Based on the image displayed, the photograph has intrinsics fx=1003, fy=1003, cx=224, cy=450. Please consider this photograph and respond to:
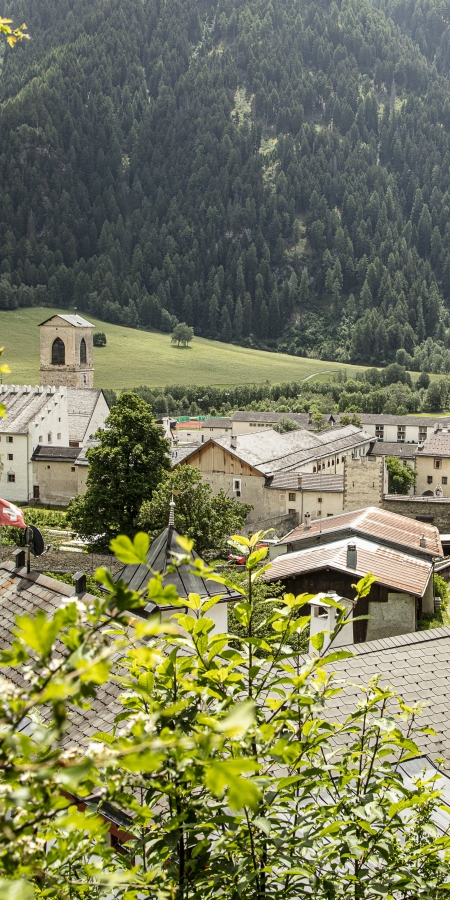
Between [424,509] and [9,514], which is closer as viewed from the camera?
[9,514]

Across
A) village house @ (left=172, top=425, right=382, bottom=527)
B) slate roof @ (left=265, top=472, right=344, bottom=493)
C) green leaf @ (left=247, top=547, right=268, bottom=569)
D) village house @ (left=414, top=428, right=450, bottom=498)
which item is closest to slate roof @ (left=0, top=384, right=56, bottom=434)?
village house @ (left=172, top=425, right=382, bottom=527)

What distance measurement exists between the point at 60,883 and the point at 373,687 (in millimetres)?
2017

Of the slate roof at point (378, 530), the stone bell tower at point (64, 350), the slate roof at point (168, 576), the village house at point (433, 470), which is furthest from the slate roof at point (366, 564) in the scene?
the stone bell tower at point (64, 350)

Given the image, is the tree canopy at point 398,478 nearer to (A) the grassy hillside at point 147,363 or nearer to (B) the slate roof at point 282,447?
(B) the slate roof at point 282,447

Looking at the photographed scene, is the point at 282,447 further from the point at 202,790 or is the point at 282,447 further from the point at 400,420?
the point at 202,790

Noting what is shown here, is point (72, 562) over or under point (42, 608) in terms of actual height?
under

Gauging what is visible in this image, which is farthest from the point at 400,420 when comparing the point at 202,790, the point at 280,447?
the point at 202,790

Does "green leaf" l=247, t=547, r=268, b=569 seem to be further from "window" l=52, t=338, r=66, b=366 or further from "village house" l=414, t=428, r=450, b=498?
"window" l=52, t=338, r=66, b=366

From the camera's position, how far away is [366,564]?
27.6 m

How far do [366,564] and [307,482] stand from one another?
28291 millimetres

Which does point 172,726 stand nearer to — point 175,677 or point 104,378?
point 175,677

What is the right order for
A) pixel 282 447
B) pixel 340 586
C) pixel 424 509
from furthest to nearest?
pixel 282 447
pixel 424 509
pixel 340 586

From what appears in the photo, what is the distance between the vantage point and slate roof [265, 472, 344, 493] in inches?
2133

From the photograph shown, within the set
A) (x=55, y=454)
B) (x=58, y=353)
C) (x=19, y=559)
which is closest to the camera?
(x=19, y=559)
